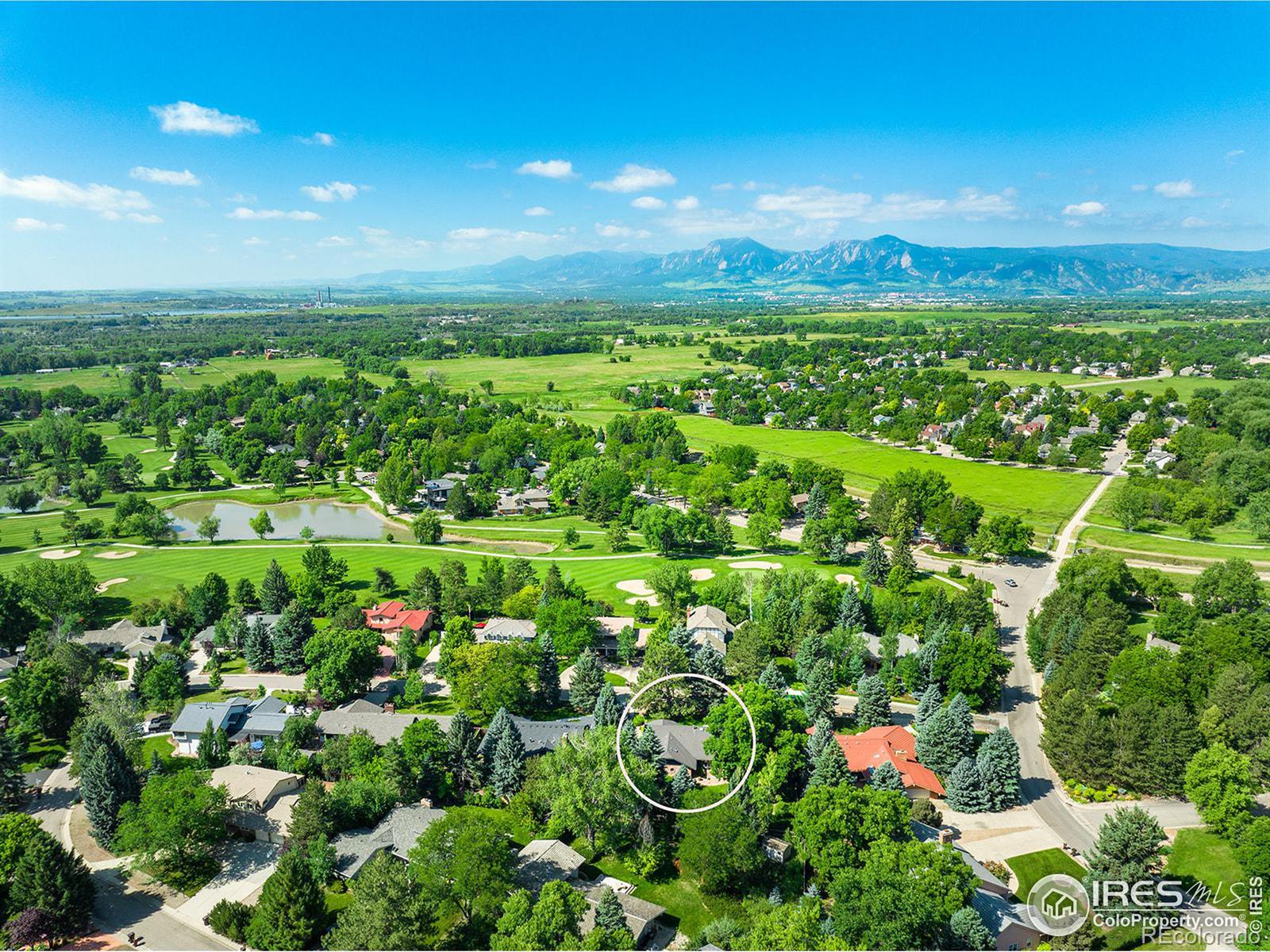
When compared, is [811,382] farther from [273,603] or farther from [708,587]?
[273,603]

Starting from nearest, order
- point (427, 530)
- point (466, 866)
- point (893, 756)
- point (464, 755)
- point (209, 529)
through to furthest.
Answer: point (466, 866)
point (464, 755)
point (893, 756)
point (427, 530)
point (209, 529)

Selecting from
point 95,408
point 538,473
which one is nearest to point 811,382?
point 538,473

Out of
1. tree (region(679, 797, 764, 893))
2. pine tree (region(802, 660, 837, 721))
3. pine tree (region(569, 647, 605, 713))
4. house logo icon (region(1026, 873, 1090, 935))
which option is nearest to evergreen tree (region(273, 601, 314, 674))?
pine tree (region(569, 647, 605, 713))

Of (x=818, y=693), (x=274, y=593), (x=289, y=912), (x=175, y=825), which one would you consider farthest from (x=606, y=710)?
(x=274, y=593)

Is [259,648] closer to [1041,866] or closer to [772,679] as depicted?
[772,679]

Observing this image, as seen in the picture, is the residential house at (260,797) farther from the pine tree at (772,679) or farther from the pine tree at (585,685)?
the pine tree at (772,679)

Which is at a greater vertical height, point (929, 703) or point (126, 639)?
point (929, 703)
